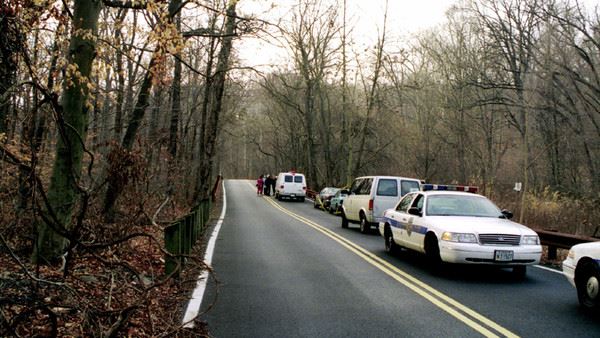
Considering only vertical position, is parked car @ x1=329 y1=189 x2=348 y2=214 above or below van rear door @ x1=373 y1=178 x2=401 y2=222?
below

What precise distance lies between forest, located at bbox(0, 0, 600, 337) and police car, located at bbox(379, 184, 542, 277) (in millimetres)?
4506

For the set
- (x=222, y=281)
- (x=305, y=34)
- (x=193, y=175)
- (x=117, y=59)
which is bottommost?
(x=222, y=281)

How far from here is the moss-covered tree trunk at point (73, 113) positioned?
327 inches

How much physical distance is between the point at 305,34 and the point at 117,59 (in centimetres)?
2656

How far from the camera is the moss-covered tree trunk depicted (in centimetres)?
830

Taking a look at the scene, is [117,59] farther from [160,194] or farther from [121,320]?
[121,320]

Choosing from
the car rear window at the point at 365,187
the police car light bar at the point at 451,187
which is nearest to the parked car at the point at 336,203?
the car rear window at the point at 365,187

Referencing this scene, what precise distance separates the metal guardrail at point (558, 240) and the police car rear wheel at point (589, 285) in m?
4.39

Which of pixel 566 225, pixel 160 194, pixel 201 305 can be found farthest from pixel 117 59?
pixel 566 225

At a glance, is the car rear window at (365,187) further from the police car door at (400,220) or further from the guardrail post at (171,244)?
the guardrail post at (171,244)

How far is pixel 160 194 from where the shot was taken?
2239 centimetres

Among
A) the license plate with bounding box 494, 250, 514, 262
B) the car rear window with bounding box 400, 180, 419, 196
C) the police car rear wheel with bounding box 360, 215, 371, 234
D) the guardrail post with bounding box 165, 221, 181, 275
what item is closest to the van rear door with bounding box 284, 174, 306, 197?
the police car rear wheel with bounding box 360, 215, 371, 234

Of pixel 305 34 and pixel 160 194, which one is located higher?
pixel 305 34

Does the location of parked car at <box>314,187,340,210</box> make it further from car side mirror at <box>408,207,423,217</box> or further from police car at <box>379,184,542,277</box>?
car side mirror at <box>408,207,423,217</box>
